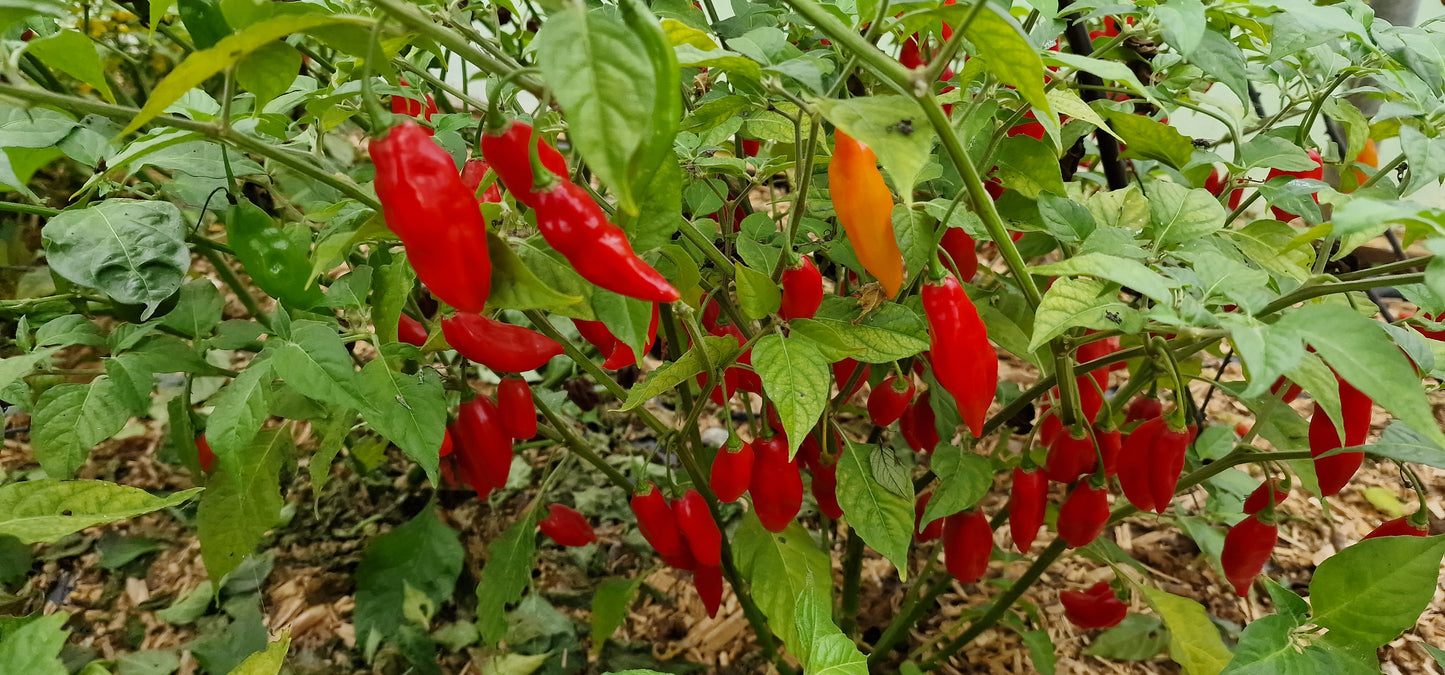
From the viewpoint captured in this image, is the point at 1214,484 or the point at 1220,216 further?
the point at 1214,484

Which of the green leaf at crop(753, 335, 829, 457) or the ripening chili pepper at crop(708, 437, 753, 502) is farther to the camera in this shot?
the ripening chili pepper at crop(708, 437, 753, 502)

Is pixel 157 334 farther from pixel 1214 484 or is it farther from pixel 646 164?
pixel 1214 484

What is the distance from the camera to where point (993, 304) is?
3.40 feet

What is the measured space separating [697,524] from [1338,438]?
60cm

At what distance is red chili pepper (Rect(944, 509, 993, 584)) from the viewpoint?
37.9 inches

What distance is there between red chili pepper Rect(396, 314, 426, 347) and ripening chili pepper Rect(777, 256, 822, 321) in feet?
1.48

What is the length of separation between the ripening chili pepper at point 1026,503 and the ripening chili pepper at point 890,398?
138 millimetres

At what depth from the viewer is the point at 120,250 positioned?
729 mm

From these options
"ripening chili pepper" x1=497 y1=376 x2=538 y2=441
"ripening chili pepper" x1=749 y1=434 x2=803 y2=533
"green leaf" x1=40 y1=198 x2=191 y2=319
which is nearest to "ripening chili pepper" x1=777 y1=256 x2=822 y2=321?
"ripening chili pepper" x1=749 y1=434 x2=803 y2=533

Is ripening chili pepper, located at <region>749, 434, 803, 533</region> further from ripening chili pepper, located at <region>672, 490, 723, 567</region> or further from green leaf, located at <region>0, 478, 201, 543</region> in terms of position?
green leaf, located at <region>0, 478, 201, 543</region>

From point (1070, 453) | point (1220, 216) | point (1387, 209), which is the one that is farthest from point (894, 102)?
point (1070, 453)

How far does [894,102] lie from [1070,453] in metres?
0.47

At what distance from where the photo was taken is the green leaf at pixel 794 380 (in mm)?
632

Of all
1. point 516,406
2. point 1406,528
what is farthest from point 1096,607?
point 516,406
